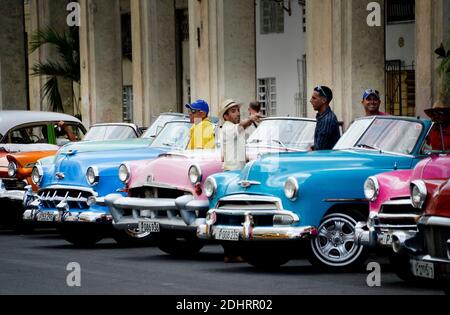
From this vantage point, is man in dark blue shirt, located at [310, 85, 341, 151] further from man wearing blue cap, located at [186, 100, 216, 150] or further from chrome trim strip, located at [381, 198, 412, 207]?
chrome trim strip, located at [381, 198, 412, 207]

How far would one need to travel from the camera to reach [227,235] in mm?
13523

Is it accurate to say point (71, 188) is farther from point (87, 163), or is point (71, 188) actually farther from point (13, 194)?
point (13, 194)

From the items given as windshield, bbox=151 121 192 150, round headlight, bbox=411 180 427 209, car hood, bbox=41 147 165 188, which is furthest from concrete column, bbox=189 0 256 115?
round headlight, bbox=411 180 427 209

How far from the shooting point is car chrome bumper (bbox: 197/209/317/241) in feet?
42.7

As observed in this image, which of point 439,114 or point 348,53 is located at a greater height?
point 348,53

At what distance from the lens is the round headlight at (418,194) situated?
11.0 meters

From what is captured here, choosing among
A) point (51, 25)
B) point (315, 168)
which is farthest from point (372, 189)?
point (51, 25)

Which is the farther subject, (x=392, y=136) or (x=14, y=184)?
(x=14, y=184)

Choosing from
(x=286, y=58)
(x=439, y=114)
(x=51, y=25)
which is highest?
(x=51, y=25)

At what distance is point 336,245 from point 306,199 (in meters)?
0.54

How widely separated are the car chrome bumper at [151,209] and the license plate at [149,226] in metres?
0.04

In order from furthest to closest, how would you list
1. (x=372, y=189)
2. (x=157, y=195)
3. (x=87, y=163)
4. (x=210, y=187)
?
(x=87, y=163) → (x=157, y=195) → (x=210, y=187) → (x=372, y=189)

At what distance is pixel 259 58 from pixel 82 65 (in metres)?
4.39

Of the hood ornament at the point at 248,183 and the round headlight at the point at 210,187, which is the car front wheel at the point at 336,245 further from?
the round headlight at the point at 210,187
